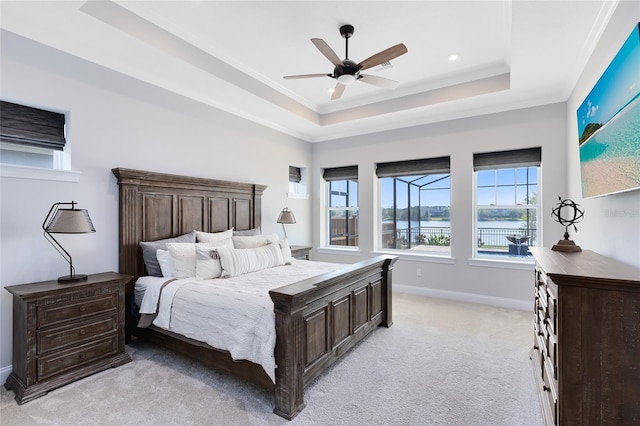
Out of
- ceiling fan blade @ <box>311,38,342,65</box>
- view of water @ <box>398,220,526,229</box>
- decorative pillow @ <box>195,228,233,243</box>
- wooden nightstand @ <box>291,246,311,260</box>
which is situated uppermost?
ceiling fan blade @ <box>311,38,342,65</box>

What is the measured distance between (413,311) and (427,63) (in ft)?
10.5

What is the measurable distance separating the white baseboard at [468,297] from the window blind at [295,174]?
2.68 metres

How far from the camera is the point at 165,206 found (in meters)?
3.50

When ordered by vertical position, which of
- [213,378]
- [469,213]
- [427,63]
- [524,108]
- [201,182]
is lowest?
[213,378]

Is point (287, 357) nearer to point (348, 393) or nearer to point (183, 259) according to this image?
point (348, 393)

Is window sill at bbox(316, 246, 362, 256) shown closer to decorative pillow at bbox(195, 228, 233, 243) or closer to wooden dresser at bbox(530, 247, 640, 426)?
decorative pillow at bbox(195, 228, 233, 243)

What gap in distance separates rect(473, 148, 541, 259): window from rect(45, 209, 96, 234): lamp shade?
485cm

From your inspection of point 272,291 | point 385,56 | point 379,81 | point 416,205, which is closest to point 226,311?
point 272,291

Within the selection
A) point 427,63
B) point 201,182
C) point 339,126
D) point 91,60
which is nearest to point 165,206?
point 201,182

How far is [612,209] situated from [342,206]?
166 inches

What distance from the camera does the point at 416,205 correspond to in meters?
5.36

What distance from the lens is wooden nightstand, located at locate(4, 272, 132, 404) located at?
7.23ft

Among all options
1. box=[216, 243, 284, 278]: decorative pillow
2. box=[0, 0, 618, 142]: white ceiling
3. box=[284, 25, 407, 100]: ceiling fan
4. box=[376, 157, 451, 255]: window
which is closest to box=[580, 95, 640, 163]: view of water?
box=[0, 0, 618, 142]: white ceiling

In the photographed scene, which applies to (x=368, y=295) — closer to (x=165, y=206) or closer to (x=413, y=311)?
(x=413, y=311)
